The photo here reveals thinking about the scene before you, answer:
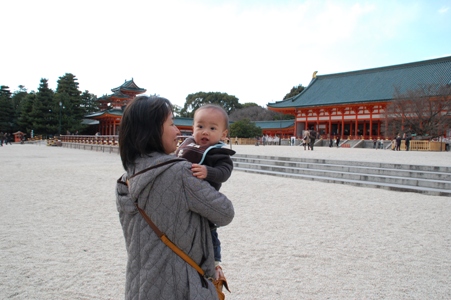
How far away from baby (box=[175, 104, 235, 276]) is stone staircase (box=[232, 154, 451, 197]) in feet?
24.0

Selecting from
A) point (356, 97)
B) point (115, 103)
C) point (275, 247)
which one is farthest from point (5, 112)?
point (275, 247)

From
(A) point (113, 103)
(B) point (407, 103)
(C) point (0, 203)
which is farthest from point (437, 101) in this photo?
(A) point (113, 103)

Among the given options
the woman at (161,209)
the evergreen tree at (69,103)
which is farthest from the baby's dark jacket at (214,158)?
the evergreen tree at (69,103)

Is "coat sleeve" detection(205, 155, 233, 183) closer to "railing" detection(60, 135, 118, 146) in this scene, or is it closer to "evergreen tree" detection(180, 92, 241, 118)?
"railing" detection(60, 135, 118, 146)

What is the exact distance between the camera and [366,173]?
9305 mm

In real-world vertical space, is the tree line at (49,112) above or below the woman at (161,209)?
above

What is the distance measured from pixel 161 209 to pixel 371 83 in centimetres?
3448

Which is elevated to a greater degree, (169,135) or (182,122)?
(182,122)

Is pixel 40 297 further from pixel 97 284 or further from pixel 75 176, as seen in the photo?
pixel 75 176

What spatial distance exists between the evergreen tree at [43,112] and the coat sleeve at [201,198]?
4073 centimetres

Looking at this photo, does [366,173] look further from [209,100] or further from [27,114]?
[209,100]

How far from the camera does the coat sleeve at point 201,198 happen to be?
1188 mm

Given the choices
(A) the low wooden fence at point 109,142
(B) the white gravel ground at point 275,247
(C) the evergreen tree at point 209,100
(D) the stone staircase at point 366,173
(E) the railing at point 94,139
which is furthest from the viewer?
(C) the evergreen tree at point 209,100

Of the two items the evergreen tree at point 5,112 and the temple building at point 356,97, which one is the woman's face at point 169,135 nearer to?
the temple building at point 356,97
